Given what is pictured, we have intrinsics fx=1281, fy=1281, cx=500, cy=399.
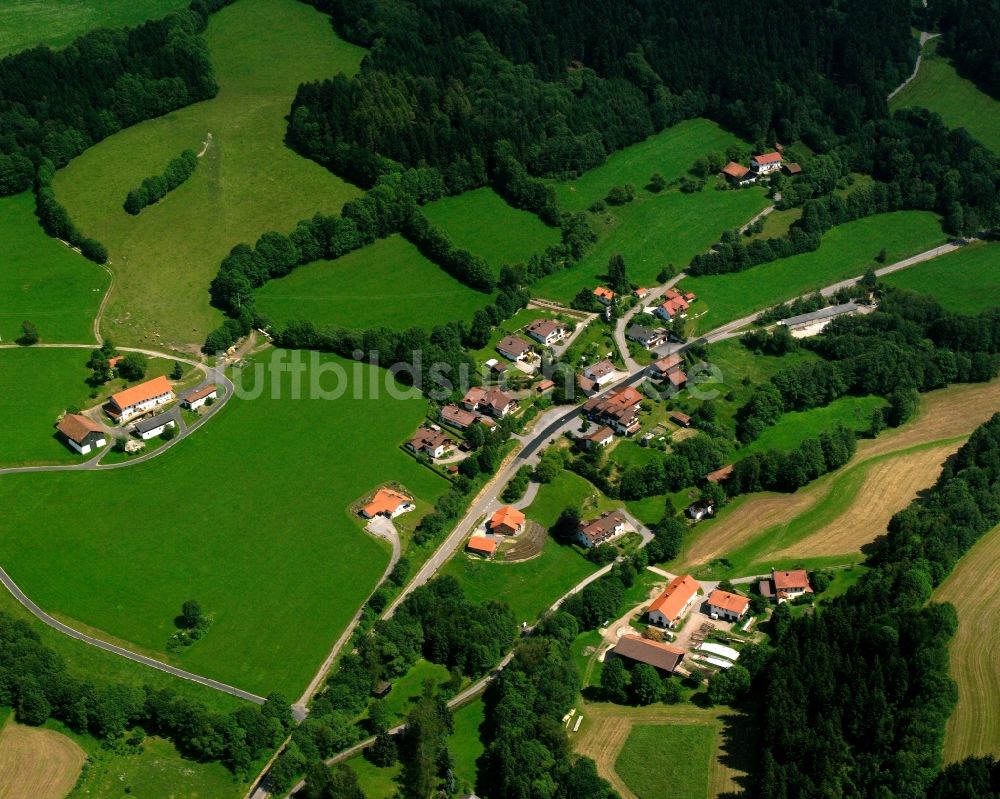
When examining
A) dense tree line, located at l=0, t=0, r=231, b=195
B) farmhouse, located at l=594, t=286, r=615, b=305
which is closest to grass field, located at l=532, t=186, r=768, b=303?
farmhouse, located at l=594, t=286, r=615, b=305

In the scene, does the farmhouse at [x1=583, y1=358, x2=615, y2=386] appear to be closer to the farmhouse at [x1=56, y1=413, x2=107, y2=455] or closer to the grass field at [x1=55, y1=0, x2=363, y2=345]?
the grass field at [x1=55, y1=0, x2=363, y2=345]

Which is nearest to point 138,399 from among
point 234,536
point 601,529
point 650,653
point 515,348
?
point 234,536

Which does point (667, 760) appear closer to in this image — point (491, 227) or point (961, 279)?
point (491, 227)

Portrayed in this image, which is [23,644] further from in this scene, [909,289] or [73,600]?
[909,289]

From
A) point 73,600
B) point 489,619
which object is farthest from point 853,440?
point 73,600

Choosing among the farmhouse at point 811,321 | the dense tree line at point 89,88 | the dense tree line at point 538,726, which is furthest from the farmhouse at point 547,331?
the dense tree line at point 89,88

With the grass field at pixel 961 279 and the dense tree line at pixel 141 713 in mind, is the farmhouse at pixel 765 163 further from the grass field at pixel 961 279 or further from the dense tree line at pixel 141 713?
the dense tree line at pixel 141 713
